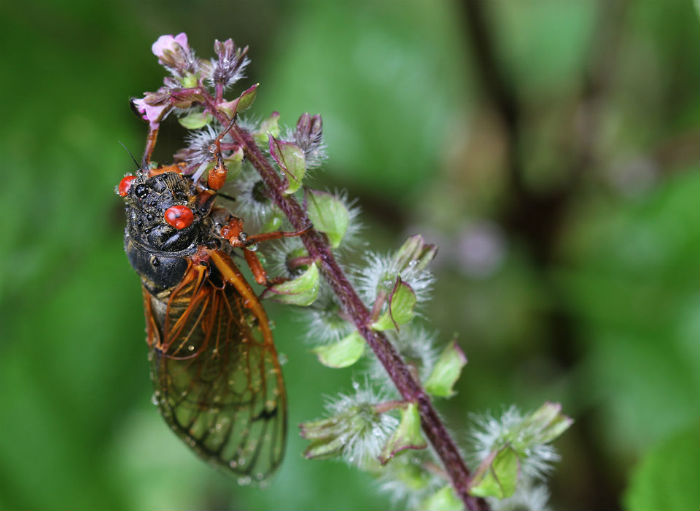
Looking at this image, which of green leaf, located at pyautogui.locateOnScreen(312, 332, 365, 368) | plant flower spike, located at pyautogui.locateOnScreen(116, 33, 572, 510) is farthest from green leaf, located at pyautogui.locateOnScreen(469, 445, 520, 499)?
green leaf, located at pyautogui.locateOnScreen(312, 332, 365, 368)

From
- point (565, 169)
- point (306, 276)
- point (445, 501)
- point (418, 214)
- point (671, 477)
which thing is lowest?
point (445, 501)

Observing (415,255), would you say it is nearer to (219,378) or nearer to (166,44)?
(166,44)

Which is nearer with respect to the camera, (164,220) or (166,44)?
(166,44)

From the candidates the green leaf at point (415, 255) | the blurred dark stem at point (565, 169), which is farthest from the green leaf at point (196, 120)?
the blurred dark stem at point (565, 169)

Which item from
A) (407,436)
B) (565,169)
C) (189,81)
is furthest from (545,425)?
(565,169)

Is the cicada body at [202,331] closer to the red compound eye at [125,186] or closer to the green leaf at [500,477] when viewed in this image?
the red compound eye at [125,186]
